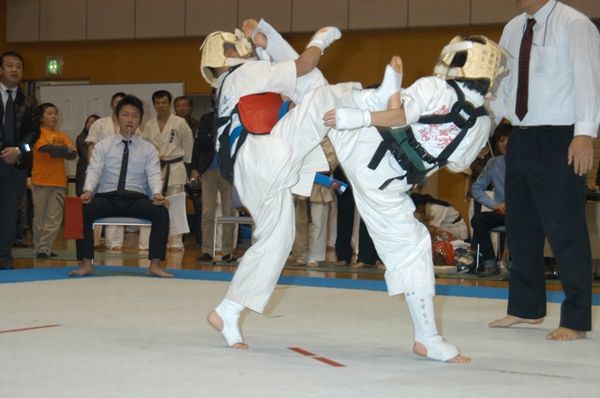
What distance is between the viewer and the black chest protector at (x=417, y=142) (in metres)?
3.43

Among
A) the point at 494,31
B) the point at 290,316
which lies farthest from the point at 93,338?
the point at 494,31

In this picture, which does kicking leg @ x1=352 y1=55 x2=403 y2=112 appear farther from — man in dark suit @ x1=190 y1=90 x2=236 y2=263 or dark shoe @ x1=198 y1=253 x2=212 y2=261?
dark shoe @ x1=198 y1=253 x2=212 y2=261

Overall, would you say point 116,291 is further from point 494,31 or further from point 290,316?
point 494,31

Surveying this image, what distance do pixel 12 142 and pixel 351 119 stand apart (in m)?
4.66

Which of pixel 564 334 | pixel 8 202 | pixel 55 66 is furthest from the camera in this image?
pixel 55 66

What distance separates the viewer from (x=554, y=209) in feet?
13.8

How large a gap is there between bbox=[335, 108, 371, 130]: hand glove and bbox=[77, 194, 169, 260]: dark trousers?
4.02 metres

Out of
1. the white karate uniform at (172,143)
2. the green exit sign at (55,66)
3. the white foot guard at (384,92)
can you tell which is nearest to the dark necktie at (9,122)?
the white karate uniform at (172,143)

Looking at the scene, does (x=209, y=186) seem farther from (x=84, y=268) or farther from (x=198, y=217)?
(x=198, y=217)

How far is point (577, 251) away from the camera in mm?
4215

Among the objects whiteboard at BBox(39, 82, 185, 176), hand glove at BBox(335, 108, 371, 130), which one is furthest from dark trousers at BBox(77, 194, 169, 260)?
whiteboard at BBox(39, 82, 185, 176)

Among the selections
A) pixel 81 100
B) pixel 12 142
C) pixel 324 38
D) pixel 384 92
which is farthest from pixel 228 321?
pixel 81 100

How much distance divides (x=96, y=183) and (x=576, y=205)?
13.3 feet

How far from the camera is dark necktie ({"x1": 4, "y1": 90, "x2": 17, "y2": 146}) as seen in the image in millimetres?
7164
